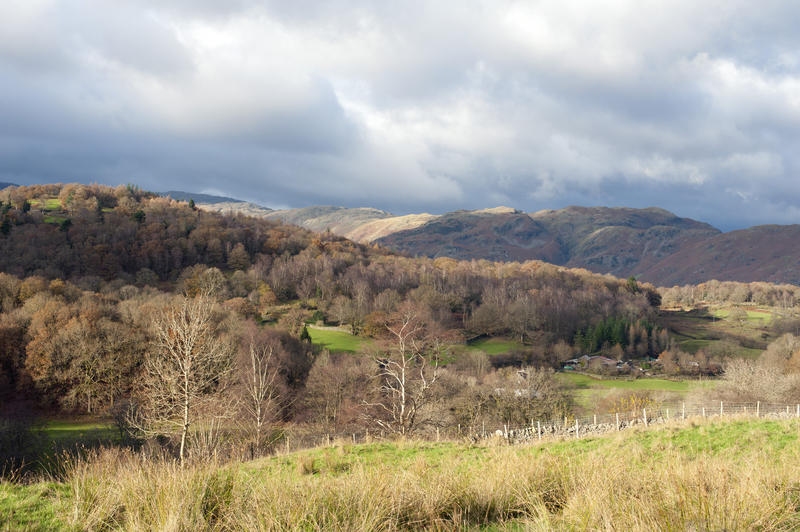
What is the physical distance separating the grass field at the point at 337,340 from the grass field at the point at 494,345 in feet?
74.8

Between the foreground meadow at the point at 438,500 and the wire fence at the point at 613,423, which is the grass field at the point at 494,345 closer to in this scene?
the wire fence at the point at 613,423

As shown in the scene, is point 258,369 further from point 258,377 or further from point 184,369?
point 184,369

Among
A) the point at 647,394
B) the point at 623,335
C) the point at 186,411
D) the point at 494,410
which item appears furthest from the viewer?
the point at 623,335

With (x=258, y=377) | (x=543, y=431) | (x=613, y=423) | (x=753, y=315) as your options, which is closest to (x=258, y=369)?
(x=258, y=377)

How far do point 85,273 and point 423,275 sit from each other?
84737mm

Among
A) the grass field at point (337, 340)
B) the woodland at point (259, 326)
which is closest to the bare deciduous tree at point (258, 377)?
the woodland at point (259, 326)

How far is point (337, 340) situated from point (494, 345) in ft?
108

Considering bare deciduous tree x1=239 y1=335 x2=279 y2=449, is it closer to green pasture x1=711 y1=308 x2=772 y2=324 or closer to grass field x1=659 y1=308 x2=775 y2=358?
grass field x1=659 y1=308 x2=775 y2=358

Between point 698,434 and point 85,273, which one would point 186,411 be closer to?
point 698,434

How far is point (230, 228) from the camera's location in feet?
472

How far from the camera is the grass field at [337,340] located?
226 ft

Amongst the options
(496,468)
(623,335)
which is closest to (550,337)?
(623,335)

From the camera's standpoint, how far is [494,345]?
286 ft

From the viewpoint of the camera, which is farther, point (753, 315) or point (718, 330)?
point (753, 315)
